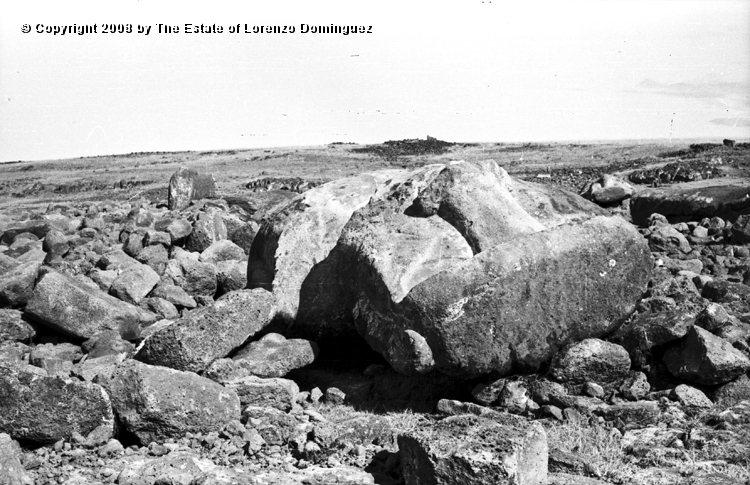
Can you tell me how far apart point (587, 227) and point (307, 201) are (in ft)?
12.3

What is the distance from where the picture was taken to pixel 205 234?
45.6 feet

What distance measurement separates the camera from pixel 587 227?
8641 millimetres

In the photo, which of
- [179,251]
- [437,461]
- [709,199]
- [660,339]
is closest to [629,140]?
[709,199]

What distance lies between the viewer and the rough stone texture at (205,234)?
13906 millimetres

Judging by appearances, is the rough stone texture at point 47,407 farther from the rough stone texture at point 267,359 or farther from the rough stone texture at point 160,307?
the rough stone texture at point 160,307

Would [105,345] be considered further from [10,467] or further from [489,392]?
[489,392]

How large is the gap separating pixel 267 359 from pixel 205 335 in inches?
28.3

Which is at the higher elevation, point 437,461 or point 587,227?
point 587,227

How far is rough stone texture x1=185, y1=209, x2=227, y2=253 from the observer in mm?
13906

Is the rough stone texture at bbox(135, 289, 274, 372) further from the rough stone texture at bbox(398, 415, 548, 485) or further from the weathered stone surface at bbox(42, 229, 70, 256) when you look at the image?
the weathered stone surface at bbox(42, 229, 70, 256)

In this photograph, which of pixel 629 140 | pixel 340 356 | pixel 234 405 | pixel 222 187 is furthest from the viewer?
pixel 629 140

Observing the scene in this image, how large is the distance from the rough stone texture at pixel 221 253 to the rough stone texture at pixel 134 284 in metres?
1.20

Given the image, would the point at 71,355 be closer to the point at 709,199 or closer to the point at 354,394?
the point at 354,394

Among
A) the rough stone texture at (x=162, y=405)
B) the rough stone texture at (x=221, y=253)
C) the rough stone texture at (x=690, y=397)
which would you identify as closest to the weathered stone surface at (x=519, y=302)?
the rough stone texture at (x=690, y=397)
